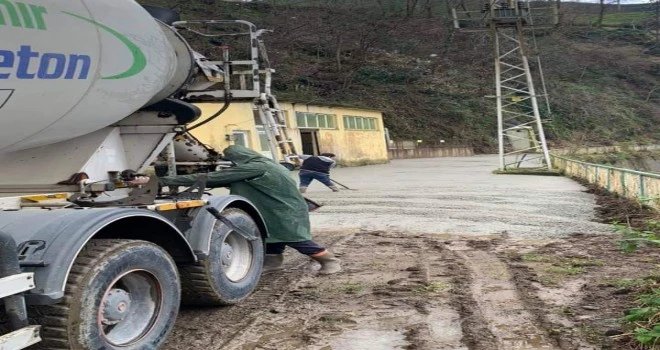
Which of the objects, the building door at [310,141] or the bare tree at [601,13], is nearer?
the building door at [310,141]

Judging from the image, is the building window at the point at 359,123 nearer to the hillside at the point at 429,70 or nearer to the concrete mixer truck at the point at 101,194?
the hillside at the point at 429,70

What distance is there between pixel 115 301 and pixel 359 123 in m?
32.2

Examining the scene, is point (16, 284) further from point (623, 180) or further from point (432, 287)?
point (623, 180)

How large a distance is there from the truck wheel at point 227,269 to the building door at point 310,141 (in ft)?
80.8

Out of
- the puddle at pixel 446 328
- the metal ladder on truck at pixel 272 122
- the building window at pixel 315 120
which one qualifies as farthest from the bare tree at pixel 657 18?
the puddle at pixel 446 328

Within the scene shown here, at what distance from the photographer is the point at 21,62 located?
344 centimetres

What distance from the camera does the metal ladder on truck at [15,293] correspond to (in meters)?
3.04

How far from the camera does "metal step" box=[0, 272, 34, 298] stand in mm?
3014

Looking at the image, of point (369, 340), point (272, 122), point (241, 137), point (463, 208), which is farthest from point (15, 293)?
point (241, 137)

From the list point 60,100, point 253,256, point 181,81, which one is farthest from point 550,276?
point 60,100

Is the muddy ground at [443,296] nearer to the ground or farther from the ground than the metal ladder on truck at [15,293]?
nearer to the ground

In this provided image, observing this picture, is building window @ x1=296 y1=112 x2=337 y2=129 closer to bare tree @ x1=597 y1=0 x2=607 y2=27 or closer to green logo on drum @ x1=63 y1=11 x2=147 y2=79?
green logo on drum @ x1=63 y1=11 x2=147 y2=79

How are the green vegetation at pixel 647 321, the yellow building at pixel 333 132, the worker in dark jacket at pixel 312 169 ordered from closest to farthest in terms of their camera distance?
the green vegetation at pixel 647 321 < the worker in dark jacket at pixel 312 169 < the yellow building at pixel 333 132

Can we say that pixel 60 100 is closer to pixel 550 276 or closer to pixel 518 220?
pixel 550 276
